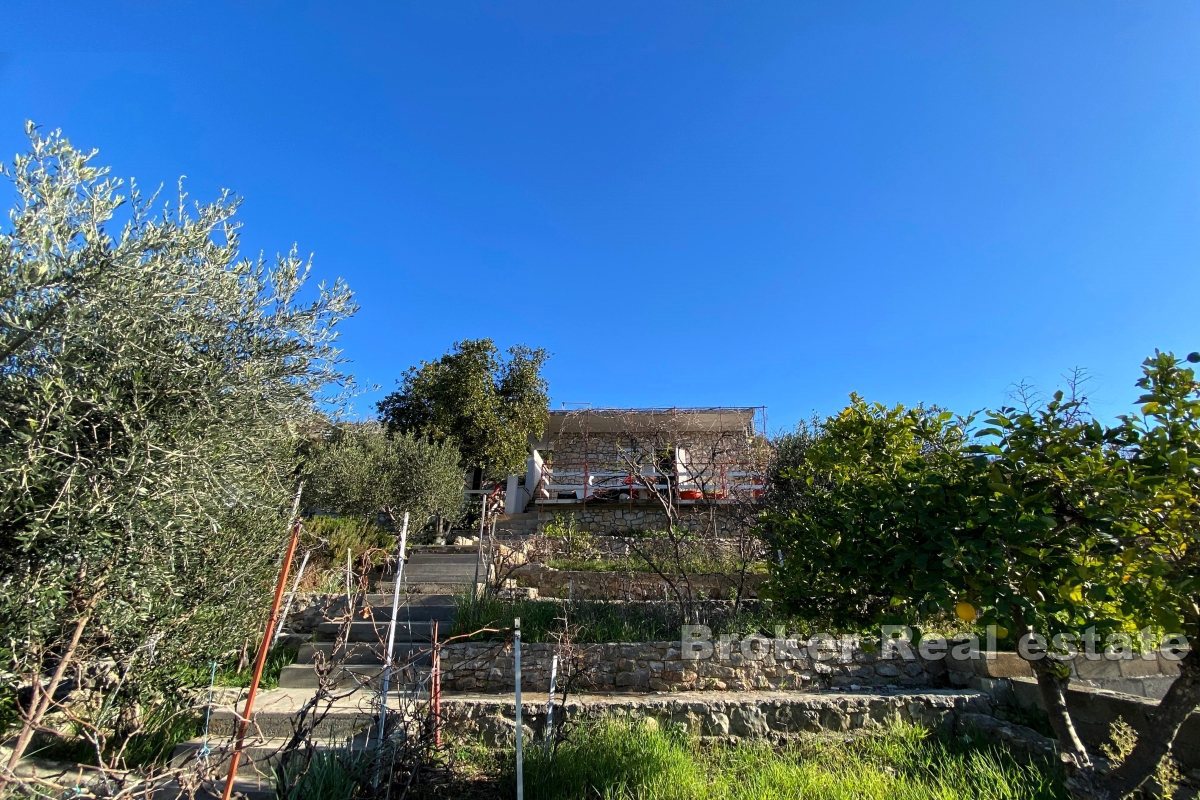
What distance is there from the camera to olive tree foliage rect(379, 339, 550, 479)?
14273 mm

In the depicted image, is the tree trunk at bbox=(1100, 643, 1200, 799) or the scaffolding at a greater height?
the scaffolding

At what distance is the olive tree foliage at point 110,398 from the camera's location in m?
2.96

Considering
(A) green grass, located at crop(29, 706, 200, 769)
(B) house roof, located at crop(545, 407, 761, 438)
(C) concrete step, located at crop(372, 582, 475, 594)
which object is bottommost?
(A) green grass, located at crop(29, 706, 200, 769)

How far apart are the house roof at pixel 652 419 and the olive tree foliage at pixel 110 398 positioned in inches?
492

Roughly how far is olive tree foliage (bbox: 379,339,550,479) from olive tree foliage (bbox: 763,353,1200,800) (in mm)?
12018

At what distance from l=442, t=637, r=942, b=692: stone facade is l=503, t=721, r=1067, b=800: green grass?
1.32 m

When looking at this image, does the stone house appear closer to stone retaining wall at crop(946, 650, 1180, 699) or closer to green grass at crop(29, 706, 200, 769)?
stone retaining wall at crop(946, 650, 1180, 699)

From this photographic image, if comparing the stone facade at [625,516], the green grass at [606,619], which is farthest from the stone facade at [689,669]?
the stone facade at [625,516]

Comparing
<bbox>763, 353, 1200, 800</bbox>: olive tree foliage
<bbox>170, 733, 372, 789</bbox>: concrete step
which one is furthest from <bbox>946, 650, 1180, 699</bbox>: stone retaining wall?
<bbox>170, 733, 372, 789</bbox>: concrete step

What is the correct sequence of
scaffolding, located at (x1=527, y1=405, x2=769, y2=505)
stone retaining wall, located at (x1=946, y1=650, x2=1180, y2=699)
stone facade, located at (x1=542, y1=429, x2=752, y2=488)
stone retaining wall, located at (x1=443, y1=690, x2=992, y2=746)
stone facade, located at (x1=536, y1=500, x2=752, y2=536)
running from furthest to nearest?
stone facade, located at (x1=542, y1=429, x2=752, y2=488) → scaffolding, located at (x1=527, y1=405, x2=769, y2=505) → stone facade, located at (x1=536, y1=500, x2=752, y2=536) → stone retaining wall, located at (x1=946, y1=650, x2=1180, y2=699) → stone retaining wall, located at (x1=443, y1=690, x2=992, y2=746)

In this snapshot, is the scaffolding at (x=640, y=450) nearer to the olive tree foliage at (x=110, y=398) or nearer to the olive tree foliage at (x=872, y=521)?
the olive tree foliage at (x=872, y=521)

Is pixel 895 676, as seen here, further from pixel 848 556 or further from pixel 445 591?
pixel 445 591

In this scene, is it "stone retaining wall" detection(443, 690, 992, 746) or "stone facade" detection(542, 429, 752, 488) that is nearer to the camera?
"stone retaining wall" detection(443, 690, 992, 746)

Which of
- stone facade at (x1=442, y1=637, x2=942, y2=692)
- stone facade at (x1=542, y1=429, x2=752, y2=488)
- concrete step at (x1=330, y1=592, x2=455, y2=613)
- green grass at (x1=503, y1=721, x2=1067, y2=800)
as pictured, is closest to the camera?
green grass at (x1=503, y1=721, x2=1067, y2=800)
